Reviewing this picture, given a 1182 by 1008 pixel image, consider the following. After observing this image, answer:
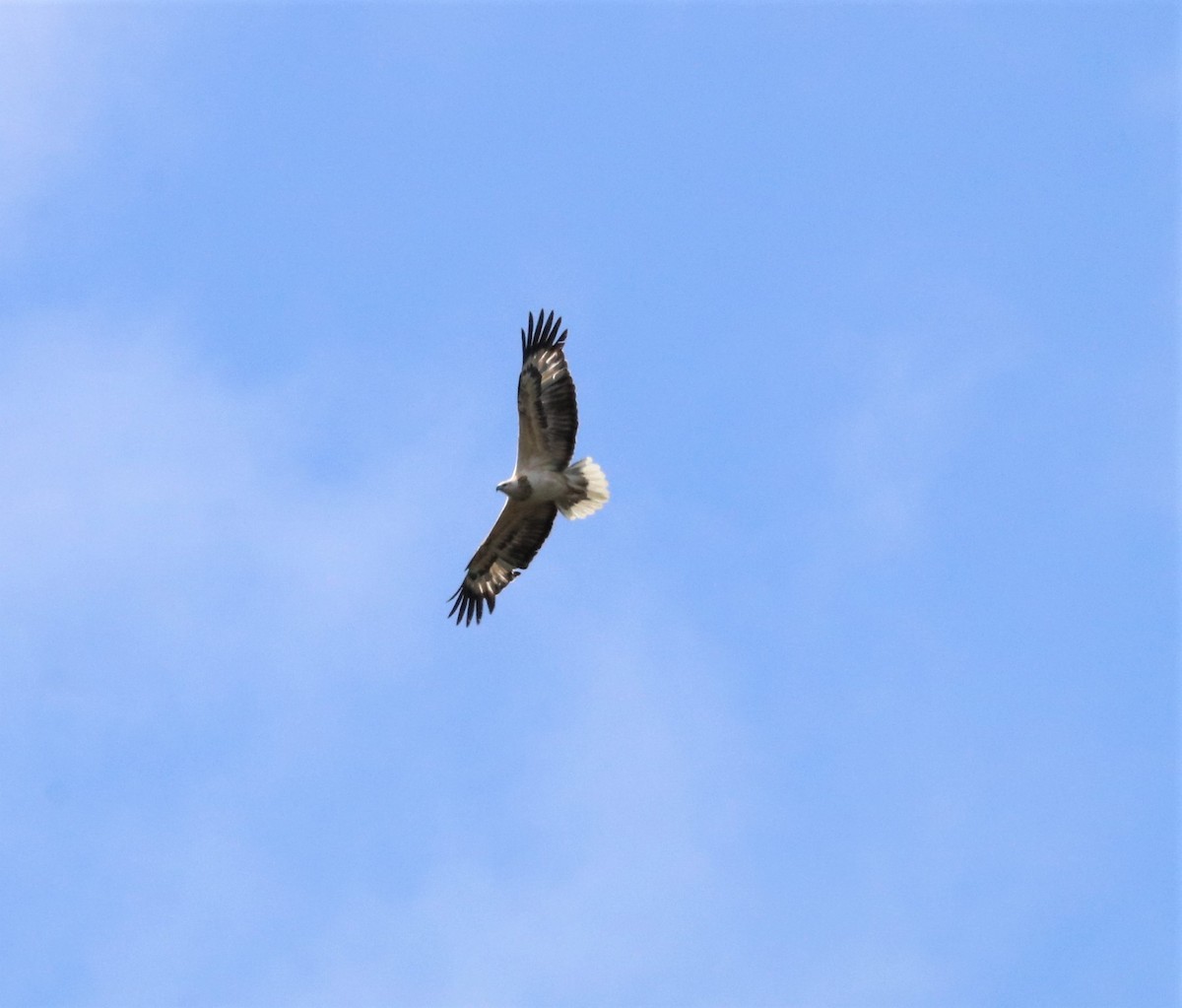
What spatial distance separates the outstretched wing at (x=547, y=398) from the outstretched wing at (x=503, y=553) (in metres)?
0.93

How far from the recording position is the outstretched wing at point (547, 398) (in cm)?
2708

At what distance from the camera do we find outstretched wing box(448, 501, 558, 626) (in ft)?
92.1

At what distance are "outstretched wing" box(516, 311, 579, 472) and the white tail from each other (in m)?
0.23

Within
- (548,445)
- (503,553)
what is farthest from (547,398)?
(503,553)

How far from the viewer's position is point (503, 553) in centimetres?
2886

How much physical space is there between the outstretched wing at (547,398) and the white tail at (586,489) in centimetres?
23

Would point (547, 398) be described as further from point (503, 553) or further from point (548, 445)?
point (503, 553)

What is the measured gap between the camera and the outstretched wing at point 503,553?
Answer: 92.1ft

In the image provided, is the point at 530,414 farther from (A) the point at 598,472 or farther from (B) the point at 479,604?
(B) the point at 479,604

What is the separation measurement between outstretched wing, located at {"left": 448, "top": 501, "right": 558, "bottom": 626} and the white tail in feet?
1.32

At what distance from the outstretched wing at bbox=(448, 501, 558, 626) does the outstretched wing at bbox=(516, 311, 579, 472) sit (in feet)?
3.05

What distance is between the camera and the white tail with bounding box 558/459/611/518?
2736cm

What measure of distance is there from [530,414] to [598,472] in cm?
129

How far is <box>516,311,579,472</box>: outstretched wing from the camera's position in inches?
1066
